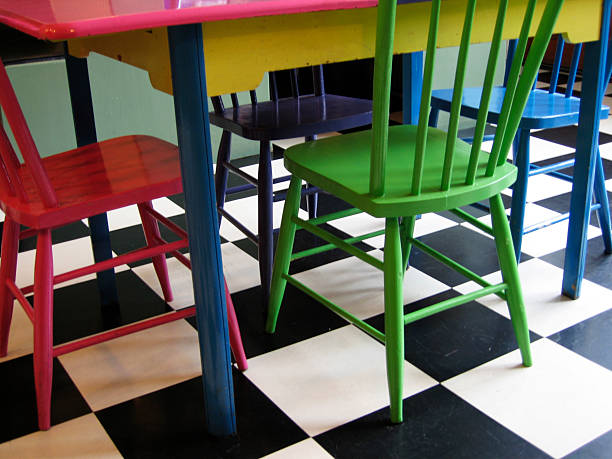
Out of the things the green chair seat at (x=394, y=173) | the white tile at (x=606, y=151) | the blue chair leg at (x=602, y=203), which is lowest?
the white tile at (x=606, y=151)

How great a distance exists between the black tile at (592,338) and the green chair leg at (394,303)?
58 centimetres

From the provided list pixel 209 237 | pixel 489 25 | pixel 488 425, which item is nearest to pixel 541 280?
pixel 488 425

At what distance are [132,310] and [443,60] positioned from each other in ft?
7.74

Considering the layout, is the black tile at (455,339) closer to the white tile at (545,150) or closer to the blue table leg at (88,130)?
the blue table leg at (88,130)

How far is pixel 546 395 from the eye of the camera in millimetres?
1559

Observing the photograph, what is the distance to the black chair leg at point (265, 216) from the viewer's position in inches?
73.2

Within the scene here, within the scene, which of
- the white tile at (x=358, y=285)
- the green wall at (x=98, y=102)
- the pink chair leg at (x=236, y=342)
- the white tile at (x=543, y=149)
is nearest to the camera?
the pink chair leg at (x=236, y=342)

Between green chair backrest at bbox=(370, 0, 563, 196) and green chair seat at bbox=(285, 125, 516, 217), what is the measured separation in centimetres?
2

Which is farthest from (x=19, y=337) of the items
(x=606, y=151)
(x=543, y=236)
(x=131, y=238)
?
(x=606, y=151)

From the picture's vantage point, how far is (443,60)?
143 inches

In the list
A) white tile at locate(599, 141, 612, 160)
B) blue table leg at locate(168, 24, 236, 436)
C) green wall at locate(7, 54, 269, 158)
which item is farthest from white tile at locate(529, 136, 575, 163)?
blue table leg at locate(168, 24, 236, 436)

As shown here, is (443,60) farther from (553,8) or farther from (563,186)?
(553,8)

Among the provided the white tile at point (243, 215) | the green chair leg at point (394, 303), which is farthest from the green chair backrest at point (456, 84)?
the white tile at point (243, 215)

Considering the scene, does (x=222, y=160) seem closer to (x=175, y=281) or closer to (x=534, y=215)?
(x=175, y=281)
